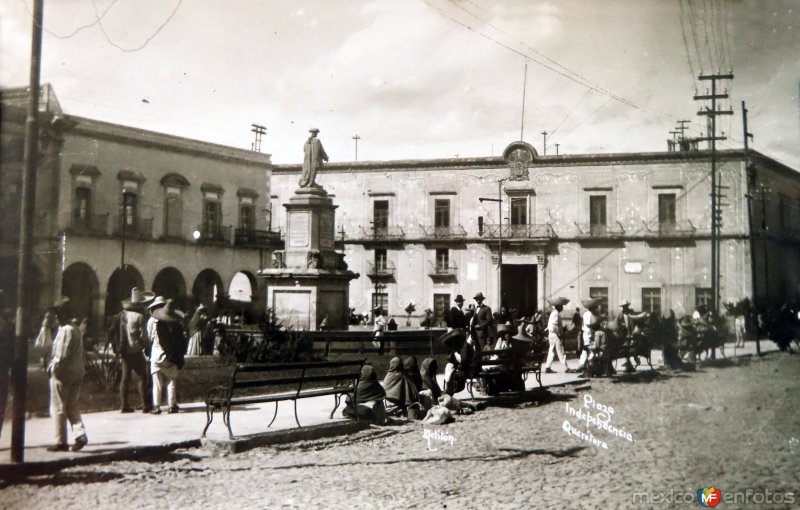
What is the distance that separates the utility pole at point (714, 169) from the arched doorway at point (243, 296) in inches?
163

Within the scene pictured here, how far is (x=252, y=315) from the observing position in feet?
22.4

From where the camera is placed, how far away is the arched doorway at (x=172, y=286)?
16.9ft

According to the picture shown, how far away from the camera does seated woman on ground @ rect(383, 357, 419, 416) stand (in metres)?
6.56

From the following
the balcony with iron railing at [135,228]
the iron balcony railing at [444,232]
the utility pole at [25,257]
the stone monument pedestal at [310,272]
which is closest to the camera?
the utility pole at [25,257]

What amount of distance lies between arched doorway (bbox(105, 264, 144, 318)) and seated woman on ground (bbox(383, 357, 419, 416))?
2.64 m

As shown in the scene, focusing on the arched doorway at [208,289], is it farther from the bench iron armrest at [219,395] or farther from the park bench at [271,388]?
the bench iron armrest at [219,395]

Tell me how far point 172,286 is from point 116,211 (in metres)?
0.80

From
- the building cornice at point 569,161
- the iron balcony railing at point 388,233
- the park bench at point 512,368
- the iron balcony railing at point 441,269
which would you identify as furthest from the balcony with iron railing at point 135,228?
the park bench at point 512,368

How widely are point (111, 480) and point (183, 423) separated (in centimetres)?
121

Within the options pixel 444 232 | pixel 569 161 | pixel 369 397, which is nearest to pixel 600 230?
pixel 569 161

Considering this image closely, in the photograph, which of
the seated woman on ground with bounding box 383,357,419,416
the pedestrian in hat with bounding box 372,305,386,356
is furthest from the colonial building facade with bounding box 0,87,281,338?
the pedestrian in hat with bounding box 372,305,386,356

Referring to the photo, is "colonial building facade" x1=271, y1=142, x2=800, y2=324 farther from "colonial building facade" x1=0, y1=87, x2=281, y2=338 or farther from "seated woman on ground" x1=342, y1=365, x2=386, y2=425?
"colonial building facade" x1=0, y1=87, x2=281, y2=338

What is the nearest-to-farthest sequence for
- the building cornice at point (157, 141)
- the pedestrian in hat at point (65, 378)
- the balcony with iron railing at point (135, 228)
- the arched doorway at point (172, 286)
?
the pedestrian in hat at point (65, 378) → the building cornice at point (157, 141) → the balcony with iron railing at point (135, 228) → the arched doorway at point (172, 286)

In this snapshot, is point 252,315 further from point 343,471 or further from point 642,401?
point 642,401
